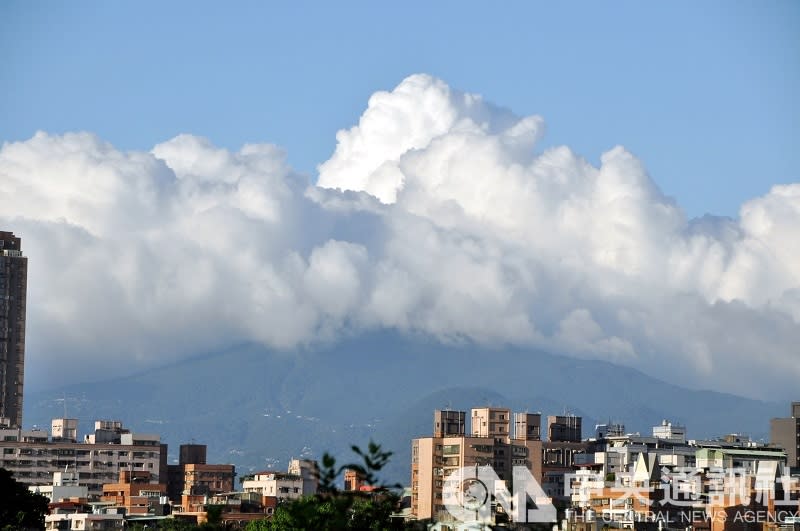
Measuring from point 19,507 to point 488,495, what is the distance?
127ft

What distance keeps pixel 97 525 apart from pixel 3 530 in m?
46.9

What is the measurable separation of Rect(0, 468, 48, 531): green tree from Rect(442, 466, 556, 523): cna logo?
32760mm

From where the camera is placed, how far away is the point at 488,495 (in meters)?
124

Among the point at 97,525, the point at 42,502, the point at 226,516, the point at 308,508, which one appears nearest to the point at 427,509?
the point at 226,516

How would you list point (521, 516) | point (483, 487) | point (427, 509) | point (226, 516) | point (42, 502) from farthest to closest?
point (427, 509) → point (226, 516) → point (483, 487) → point (42, 502) → point (521, 516)

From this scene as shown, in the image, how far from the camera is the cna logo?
11106 cm

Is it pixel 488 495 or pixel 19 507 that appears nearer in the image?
pixel 488 495

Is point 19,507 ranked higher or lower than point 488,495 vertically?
lower

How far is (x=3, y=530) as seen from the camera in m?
115

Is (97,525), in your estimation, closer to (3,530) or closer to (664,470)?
(3,530)

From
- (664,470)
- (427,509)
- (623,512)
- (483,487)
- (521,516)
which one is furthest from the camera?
(427,509)

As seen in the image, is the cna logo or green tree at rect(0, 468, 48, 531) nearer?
the cna logo

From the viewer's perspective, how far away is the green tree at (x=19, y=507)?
129 m

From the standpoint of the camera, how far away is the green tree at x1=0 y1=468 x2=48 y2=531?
129000 millimetres
